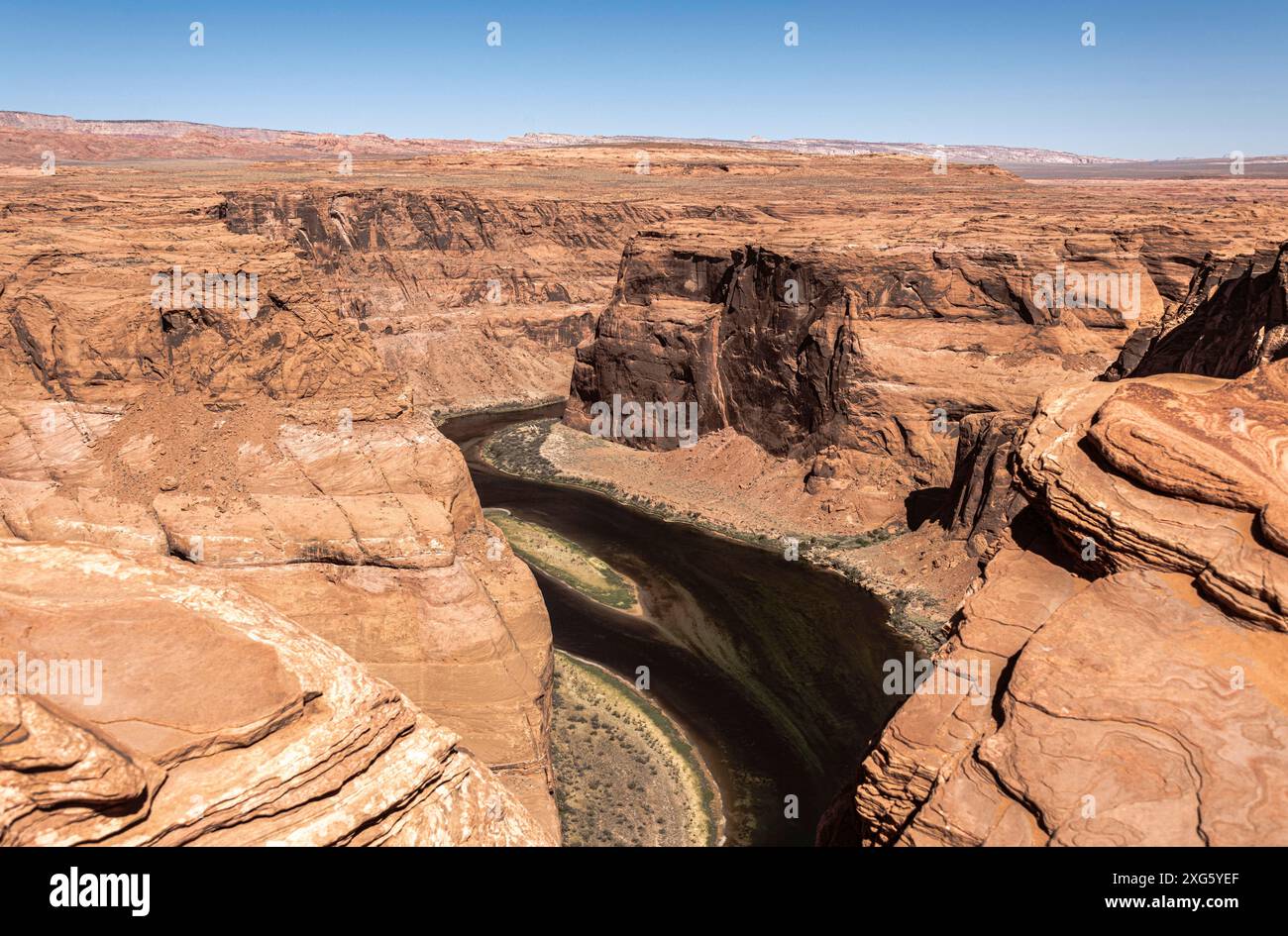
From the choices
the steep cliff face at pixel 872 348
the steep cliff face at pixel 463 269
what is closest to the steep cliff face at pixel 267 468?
the steep cliff face at pixel 872 348

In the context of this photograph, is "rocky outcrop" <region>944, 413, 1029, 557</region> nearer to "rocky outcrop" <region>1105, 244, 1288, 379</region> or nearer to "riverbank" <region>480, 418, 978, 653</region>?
"riverbank" <region>480, 418, 978, 653</region>

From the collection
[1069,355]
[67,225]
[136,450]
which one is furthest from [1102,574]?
[1069,355]

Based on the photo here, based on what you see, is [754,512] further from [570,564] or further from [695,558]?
[570,564]

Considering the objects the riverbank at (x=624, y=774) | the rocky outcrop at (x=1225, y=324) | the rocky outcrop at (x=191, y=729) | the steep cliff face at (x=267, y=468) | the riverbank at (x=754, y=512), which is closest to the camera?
the rocky outcrop at (x=191, y=729)

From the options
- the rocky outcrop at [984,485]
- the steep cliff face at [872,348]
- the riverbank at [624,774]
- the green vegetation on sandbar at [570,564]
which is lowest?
the riverbank at [624,774]

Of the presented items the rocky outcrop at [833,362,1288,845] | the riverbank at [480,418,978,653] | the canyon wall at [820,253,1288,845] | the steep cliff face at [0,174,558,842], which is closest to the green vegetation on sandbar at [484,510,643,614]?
the riverbank at [480,418,978,653]

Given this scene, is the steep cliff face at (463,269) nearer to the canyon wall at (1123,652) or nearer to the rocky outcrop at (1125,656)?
the canyon wall at (1123,652)

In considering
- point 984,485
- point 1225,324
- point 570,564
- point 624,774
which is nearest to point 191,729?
point 624,774
